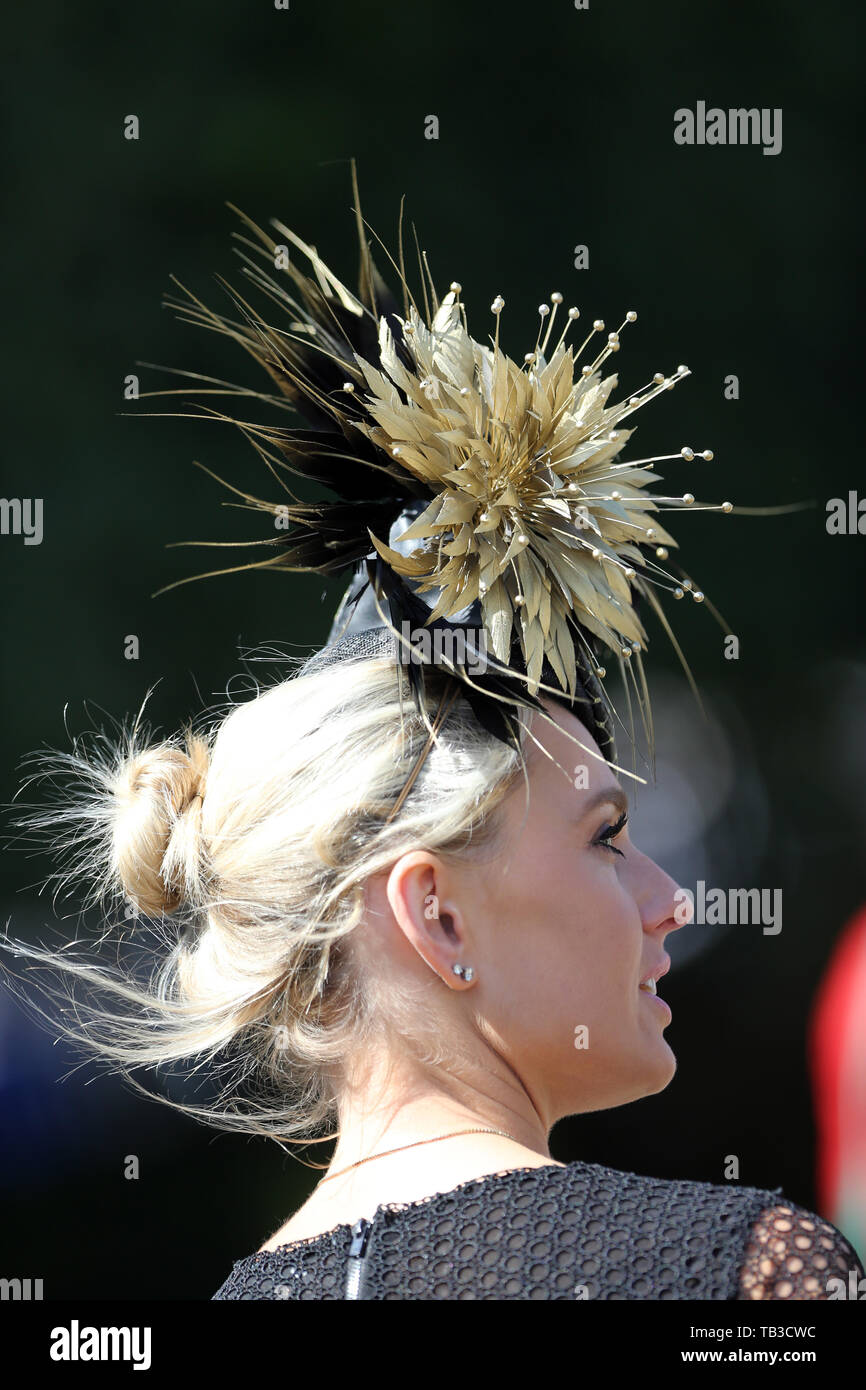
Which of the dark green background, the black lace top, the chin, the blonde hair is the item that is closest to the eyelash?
the blonde hair

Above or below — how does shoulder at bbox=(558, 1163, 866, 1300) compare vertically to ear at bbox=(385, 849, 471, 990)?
below

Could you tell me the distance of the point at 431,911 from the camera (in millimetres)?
1641

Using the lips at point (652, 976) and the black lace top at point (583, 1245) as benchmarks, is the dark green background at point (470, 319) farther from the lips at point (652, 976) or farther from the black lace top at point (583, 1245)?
the black lace top at point (583, 1245)

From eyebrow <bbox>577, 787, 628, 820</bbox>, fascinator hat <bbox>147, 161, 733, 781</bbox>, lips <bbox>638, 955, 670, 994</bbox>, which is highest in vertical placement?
fascinator hat <bbox>147, 161, 733, 781</bbox>

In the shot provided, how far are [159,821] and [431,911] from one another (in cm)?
51

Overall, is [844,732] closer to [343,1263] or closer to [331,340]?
[331,340]

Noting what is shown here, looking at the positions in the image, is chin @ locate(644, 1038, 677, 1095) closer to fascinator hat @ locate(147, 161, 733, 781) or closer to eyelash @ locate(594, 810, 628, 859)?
eyelash @ locate(594, 810, 628, 859)

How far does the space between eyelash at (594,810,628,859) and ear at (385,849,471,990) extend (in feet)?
0.71

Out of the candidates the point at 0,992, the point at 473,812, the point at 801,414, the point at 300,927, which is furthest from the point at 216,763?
the point at 801,414

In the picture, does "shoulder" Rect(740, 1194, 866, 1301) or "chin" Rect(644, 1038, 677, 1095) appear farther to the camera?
"chin" Rect(644, 1038, 677, 1095)

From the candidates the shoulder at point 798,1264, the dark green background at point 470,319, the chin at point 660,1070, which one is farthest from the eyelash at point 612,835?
the dark green background at point 470,319

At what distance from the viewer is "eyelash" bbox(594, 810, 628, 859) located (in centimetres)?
176

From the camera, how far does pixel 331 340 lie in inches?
74.6

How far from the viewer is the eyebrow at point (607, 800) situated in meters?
1.74
